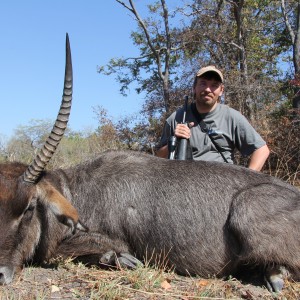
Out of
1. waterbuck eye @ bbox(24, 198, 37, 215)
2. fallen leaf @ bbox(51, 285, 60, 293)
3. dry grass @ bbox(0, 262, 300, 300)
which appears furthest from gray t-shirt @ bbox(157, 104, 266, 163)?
fallen leaf @ bbox(51, 285, 60, 293)

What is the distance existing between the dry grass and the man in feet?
8.45

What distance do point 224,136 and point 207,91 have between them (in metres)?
0.67

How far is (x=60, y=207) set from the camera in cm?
408

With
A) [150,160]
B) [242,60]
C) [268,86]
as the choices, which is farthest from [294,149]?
[150,160]

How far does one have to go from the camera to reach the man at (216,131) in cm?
645

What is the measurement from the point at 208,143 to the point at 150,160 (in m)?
1.87

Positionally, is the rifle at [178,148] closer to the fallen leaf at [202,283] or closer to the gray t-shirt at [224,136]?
the gray t-shirt at [224,136]

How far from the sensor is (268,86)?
16953mm

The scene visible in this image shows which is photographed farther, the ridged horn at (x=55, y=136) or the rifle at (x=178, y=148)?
the rifle at (x=178, y=148)

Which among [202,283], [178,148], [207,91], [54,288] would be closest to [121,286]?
[54,288]

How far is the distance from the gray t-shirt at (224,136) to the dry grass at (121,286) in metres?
2.57

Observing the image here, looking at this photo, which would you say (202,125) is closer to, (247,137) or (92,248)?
(247,137)

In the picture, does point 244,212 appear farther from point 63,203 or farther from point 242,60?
point 242,60

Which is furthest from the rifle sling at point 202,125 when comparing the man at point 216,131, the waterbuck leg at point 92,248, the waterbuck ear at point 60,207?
the waterbuck ear at point 60,207
